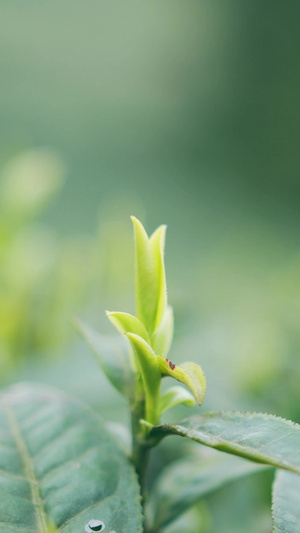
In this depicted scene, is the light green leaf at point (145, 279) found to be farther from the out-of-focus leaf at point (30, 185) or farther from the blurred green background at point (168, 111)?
the blurred green background at point (168, 111)

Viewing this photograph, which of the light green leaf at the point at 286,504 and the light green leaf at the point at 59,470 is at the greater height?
the light green leaf at the point at 59,470

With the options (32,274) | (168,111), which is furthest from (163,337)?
(168,111)

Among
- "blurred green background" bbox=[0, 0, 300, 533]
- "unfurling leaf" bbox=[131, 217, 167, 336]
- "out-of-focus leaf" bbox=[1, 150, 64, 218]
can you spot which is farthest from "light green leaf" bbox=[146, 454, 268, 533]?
"blurred green background" bbox=[0, 0, 300, 533]

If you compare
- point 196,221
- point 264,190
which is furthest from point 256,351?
point 264,190

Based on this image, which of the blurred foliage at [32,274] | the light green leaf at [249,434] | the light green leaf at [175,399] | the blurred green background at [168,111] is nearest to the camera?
the light green leaf at [249,434]

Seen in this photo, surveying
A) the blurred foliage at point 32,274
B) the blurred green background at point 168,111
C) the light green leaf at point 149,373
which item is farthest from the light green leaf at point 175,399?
the blurred green background at point 168,111

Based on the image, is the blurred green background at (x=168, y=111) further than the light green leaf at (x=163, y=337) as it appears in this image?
Yes

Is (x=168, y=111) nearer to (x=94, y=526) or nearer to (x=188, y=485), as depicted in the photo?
(x=188, y=485)

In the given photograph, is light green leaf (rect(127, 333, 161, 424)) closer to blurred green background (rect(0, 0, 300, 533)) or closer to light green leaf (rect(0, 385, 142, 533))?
light green leaf (rect(0, 385, 142, 533))
